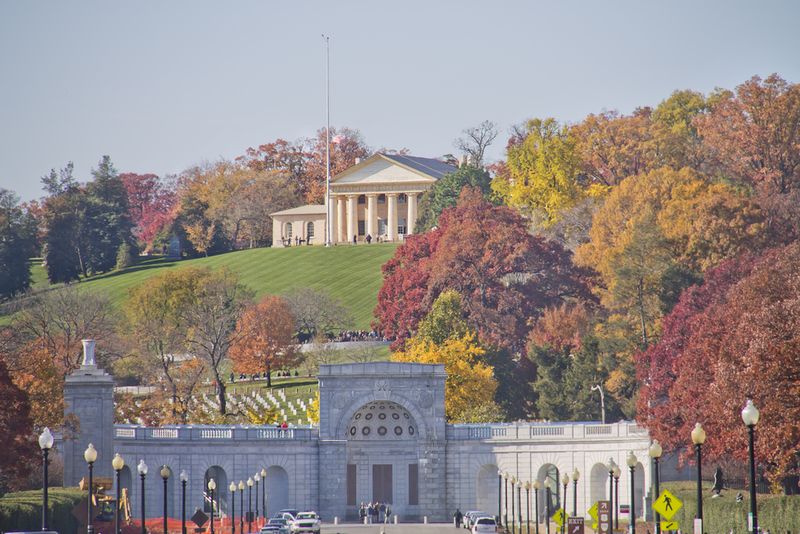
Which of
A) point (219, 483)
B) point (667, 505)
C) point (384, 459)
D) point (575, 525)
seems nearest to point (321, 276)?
point (384, 459)

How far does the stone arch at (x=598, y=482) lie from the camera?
4220 inches

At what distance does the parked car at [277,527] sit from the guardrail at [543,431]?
70.4ft

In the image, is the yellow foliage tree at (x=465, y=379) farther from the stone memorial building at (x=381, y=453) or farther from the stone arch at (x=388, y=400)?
the stone arch at (x=388, y=400)

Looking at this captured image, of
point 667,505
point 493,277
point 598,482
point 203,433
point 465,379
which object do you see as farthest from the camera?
point 493,277

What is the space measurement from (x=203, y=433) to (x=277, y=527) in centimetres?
2423

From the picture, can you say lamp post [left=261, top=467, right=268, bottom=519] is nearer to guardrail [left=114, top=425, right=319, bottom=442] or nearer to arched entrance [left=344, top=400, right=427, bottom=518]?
guardrail [left=114, top=425, right=319, bottom=442]

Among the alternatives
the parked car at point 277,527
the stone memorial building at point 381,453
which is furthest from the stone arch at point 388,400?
the parked car at point 277,527

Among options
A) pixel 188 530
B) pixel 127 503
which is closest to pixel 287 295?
pixel 127 503

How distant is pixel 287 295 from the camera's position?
16700 cm

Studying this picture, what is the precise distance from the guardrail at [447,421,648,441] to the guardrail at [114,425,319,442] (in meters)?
9.44

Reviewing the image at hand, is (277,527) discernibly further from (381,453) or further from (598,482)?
(598,482)

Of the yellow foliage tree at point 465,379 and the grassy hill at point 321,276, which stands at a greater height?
the grassy hill at point 321,276

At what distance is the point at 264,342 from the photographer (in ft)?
478

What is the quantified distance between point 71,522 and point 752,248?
2587 inches
